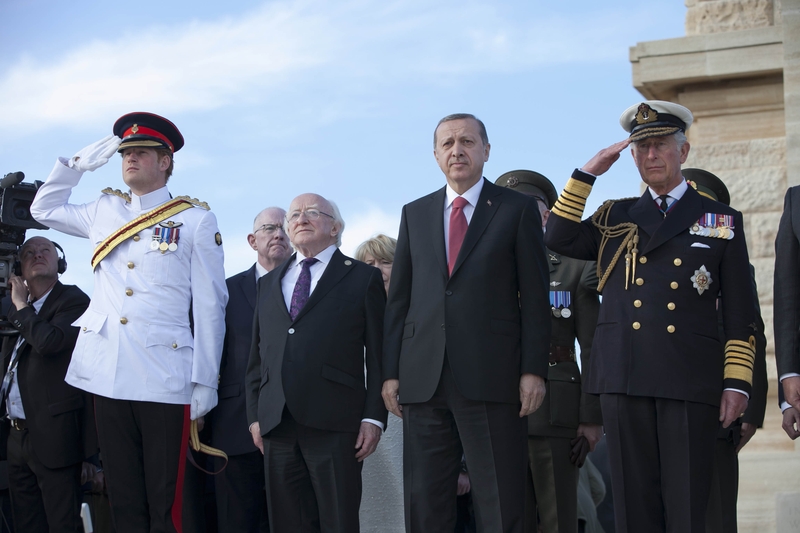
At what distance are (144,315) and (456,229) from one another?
1539mm

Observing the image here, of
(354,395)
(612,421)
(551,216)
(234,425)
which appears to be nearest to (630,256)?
(551,216)

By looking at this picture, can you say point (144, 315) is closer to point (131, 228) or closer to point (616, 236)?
point (131, 228)

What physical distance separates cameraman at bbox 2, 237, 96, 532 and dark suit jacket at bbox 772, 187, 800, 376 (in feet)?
12.2

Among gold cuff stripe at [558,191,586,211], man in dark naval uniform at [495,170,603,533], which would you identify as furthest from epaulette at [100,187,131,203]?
gold cuff stripe at [558,191,586,211]

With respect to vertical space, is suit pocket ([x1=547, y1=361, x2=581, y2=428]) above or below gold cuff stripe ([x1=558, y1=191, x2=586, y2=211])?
below

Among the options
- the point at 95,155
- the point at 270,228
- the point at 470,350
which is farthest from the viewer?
the point at 270,228

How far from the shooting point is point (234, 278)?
5.67 metres

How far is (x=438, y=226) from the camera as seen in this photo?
4199mm

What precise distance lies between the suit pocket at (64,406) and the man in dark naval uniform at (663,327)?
3.02m

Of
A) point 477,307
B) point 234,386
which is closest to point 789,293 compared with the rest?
point 477,307

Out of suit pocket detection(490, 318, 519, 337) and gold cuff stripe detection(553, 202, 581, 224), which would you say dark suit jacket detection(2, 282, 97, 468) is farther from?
gold cuff stripe detection(553, 202, 581, 224)

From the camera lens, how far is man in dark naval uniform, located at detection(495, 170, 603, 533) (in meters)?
4.79

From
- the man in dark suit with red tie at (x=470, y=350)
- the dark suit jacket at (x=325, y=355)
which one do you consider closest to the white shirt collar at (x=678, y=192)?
the man in dark suit with red tie at (x=470, y=350)

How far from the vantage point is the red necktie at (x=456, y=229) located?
4129 mm
